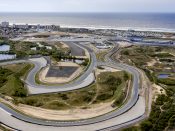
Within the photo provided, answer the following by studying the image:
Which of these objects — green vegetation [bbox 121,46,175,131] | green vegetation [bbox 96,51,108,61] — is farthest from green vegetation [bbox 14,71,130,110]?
green vegetation [bbox 96,51,108,61]

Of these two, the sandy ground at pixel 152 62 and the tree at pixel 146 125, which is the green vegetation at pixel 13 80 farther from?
the sandy ground at pixel 152 62

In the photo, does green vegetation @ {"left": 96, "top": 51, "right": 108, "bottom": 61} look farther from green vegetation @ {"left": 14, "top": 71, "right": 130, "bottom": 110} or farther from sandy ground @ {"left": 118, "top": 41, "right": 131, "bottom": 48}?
green vegetation @ {"left": 14, "top": 71, "right": 130, "bottom": 110}

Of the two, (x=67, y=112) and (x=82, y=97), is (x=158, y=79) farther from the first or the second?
(x=67, y=112)

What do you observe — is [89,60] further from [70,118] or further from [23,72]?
[70,118]

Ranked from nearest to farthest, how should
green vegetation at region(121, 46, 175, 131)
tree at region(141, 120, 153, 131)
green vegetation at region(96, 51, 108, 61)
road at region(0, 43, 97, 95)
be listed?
tree at region(141, 120, 153, 131)
green vegetation at region(121, 46, 175, 131)
road at region(0, 43, 97, 95)
green vegetation at region(96, 51, 108, 61)

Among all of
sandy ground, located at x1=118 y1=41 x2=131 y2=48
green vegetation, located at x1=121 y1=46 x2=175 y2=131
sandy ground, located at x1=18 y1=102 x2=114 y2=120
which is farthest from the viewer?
sandy ground, located at x1=118 y1=41 x2=131 y2=48

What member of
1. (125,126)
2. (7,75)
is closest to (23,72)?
(7,75)
